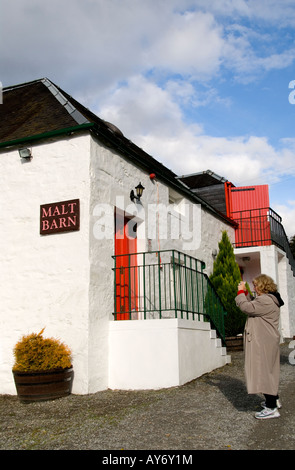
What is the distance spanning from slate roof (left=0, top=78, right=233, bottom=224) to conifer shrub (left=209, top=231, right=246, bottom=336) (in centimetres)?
265

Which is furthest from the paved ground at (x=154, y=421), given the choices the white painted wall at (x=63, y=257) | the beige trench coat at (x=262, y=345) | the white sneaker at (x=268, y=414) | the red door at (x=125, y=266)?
the red door at (x=125, y=266)

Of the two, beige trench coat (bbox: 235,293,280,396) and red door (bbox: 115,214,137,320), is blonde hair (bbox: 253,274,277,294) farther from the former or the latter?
red door (bbox: 115,214,137,320)

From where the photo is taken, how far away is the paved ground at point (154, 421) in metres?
4.04

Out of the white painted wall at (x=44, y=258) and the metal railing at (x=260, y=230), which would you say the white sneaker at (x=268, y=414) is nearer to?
the white painted wall at (x=44, y=258)

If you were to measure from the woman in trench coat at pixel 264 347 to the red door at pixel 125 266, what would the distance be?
9.46ft

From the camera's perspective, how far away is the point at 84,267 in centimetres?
697

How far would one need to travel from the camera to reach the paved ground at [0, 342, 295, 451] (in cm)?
404

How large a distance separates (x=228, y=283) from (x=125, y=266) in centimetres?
483

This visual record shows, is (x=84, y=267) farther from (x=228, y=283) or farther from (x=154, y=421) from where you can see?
(x=228, y=283)

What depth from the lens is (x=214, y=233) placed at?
520 inches

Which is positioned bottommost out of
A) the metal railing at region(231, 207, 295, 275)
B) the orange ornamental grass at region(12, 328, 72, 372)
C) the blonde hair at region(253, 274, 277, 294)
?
the orange ornamental grass at region(12, 328, 72, 372)

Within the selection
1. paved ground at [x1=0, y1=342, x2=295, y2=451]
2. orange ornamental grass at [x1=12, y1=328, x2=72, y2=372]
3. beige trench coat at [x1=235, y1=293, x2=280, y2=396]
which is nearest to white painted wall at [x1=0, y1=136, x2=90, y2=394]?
orange ornamental grass at [x1=12, y1=328, x2=72, y2=372]
